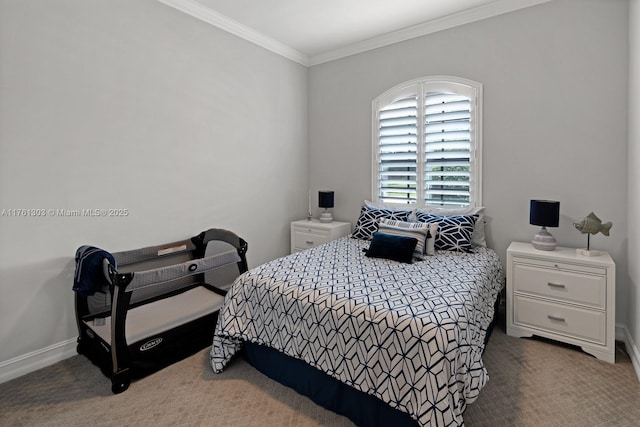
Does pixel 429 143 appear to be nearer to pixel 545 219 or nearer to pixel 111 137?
pixel 545 219

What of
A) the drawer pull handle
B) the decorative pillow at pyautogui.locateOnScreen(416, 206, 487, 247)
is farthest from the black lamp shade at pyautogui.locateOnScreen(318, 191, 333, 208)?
the drawer pull handle

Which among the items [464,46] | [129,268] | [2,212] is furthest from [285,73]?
[2,212]

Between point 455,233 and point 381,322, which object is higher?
point 455,233

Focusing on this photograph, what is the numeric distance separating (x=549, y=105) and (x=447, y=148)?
880mm

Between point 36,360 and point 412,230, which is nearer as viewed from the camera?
point 36,360

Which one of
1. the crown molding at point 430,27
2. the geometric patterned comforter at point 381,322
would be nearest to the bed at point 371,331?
the geometric patterned comforter at point 381,322

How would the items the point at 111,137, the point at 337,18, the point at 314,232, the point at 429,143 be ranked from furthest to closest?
the point at 314,232 < the point at 429,143 < the point at 337,18 < the point at 111,137

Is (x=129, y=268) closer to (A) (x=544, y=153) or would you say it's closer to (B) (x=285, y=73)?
(B) (x=285, y=73)

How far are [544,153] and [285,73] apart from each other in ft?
9.46

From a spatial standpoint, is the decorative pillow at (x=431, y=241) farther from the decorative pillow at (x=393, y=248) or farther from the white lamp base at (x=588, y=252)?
the white lamp base at (x=588, y=252)

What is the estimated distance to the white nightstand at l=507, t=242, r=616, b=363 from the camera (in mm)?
2340

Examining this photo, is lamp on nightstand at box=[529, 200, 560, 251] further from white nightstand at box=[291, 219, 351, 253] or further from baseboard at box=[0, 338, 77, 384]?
baseboard at box=[0, 338, 77, 384]

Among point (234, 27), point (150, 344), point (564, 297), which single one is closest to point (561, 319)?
point (564, 297)

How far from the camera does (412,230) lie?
290 cm
